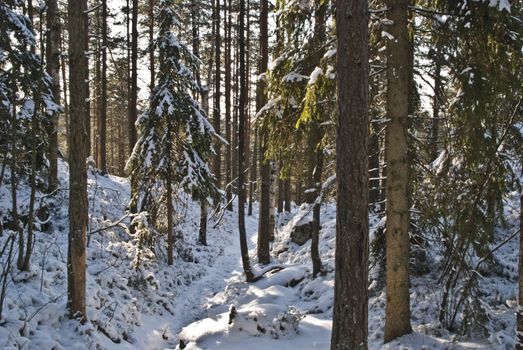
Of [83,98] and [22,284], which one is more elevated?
[83,98]

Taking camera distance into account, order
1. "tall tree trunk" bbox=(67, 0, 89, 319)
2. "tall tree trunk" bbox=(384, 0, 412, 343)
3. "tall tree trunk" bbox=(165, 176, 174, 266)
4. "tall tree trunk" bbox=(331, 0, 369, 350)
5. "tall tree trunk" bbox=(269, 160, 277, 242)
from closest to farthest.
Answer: "tall tree trunk" bbox=(331, 0, 369, 350), "tall tree trunk" bbox=(384, 0, 412, 343), "tall tree trunk" bbox=(67, 0, 89, 319), "tall tree trunk" bbox=(165, 176, 174, 266), "tall tree trunk" bbox=(269, 160, 277, 242)

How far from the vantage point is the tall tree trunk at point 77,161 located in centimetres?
705

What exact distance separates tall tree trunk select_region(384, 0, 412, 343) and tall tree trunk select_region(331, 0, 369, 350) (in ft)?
6.94

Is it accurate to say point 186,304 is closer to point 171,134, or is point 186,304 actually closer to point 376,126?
point 171,134

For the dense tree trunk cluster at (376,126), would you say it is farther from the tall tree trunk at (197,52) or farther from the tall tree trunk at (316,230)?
the tall tree trunk at (197,52)

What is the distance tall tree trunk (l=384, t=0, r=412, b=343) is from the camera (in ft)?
22.0

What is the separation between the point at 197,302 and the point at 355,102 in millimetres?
9262

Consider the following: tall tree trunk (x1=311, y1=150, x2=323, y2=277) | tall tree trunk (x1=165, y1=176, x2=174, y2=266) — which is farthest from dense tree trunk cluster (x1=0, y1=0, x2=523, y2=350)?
tall tree trunk (x1=165, y1=176, x2=174, y2=266)

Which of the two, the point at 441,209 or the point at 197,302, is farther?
the point at 197,302

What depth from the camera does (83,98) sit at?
7.22 metres

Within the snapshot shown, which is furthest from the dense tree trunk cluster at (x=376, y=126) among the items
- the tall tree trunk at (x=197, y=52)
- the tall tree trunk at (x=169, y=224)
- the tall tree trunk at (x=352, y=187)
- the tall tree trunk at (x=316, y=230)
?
the tall tree trunk at (x=197, y=52)

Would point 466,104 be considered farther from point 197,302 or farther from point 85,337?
point 197,302

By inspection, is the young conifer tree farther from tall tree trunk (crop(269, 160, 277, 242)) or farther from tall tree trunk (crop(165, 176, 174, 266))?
tall tree trunk (crop(269, 160, 277, 242))

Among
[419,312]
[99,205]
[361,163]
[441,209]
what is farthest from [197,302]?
[361,163]
